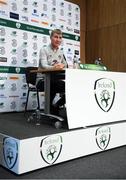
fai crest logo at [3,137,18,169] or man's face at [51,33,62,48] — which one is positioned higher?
man's face at [51,33,62,48]

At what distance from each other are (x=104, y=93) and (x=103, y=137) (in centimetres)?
50

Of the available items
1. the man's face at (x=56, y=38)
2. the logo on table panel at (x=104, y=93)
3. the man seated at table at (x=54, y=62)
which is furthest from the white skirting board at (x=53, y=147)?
the man's face at (x=56, y=38)

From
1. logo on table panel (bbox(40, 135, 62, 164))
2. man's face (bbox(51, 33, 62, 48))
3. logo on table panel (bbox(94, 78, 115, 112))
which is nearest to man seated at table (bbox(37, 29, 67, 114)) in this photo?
man's face (bbox(51, 33, 62, 48))

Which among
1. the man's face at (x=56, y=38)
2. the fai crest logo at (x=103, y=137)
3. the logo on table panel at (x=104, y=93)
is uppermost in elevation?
the man's face at (x=56, y=38)

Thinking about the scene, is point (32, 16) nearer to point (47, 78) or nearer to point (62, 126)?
point (47, 78)

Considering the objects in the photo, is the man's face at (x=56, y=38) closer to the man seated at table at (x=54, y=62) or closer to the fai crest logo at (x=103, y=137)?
the man seated at table at (x=54, y=62)

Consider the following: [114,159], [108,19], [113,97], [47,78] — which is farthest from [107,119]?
[108,19]

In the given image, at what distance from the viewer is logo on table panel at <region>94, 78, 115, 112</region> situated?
102 inches

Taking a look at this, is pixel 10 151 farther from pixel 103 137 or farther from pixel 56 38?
pixel 56 38

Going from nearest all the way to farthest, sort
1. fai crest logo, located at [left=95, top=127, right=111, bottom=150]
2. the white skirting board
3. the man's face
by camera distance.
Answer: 1. the white skirting board
2. fai crest logo, located at [left=95, top=127, right=111, bottom=150]
3. the man's face

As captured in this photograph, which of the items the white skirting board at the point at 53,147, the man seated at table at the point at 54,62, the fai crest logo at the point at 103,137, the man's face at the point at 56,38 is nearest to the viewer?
the white skirting board at the point at 53,147

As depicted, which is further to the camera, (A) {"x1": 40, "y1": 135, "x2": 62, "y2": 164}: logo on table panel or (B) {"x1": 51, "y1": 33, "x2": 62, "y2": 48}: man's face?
(B) {"x1": 51, "y1": 33, "x2": 62, "y2": 48}: man's face

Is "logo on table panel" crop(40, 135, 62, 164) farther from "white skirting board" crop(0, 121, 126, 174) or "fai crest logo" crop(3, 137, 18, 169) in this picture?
"fai crest logo" crop(3, 137, 18, 169)

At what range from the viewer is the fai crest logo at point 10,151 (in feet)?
6.17
